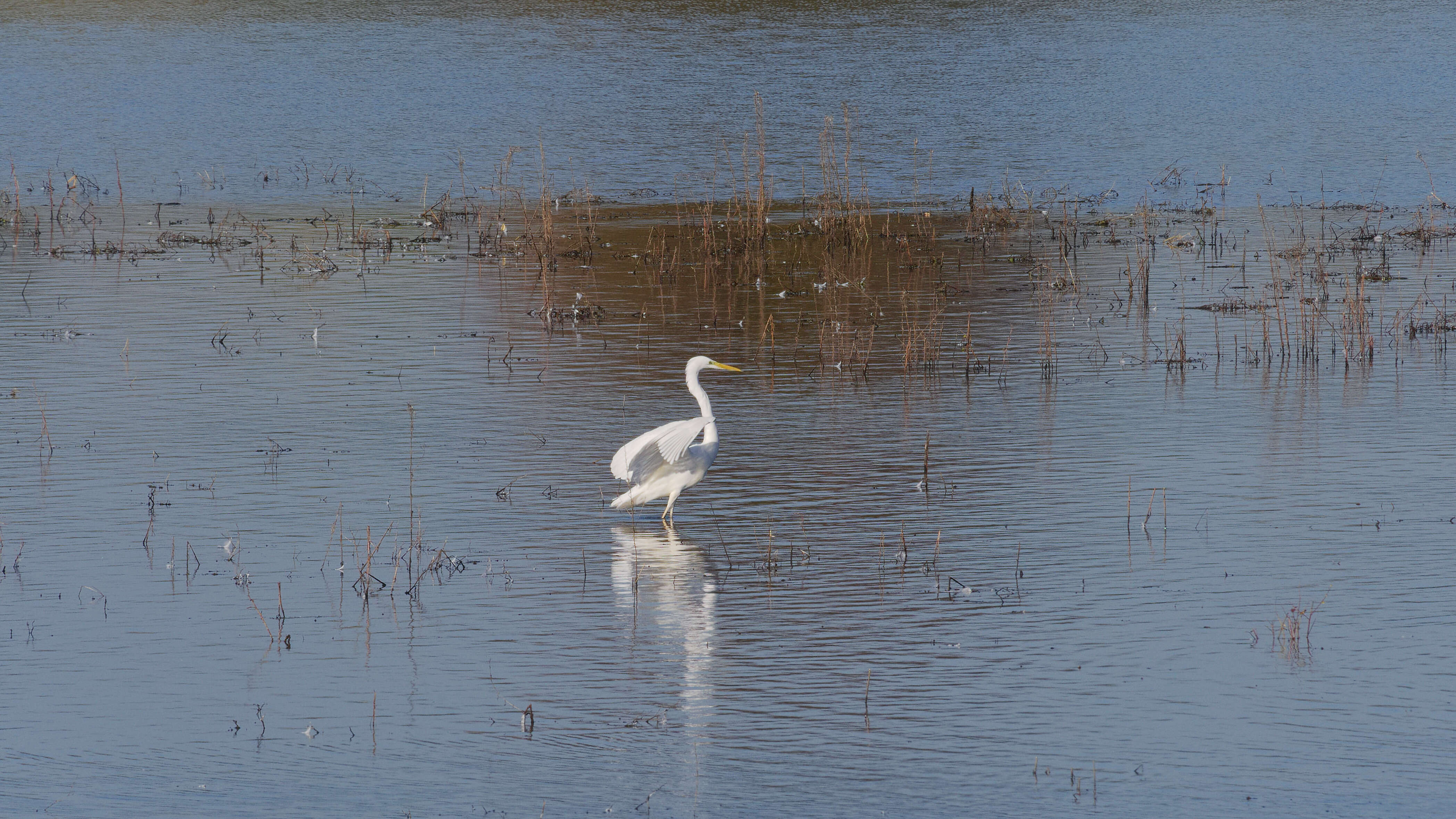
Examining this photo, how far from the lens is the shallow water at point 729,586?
26.3 ft

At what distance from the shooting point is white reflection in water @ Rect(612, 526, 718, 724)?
9219 mm

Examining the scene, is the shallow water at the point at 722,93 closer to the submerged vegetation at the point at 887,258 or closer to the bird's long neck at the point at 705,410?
the submerged vegetation at the point at 887,258

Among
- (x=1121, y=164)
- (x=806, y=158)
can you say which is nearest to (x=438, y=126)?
(x=806, y=158)

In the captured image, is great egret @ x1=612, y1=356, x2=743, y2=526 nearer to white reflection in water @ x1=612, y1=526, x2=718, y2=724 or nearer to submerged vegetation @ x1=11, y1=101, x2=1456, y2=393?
white reflection in water @ x1=612, y1=526, x2=718, y2=724

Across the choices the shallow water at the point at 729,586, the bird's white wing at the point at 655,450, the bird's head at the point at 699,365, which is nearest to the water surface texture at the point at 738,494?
the shallow water at the point at 729,586

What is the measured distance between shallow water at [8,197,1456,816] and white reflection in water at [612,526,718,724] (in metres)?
0.03

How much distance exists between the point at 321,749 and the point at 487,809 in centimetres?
108

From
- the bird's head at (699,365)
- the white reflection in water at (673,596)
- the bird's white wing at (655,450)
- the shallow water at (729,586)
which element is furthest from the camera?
the bird's head at (699,365)

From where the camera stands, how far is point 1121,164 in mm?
34375

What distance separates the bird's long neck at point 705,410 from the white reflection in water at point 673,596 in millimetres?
646

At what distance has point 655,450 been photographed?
1209cm

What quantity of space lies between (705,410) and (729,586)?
1.98m

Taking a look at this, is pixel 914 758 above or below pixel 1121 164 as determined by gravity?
below

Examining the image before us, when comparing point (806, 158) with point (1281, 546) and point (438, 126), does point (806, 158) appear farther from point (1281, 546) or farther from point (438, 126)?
point (1281, 546)
